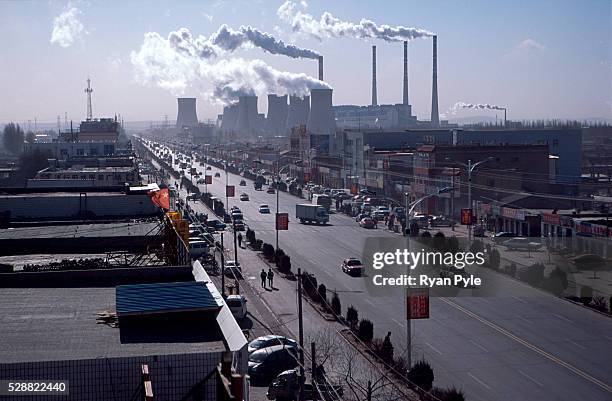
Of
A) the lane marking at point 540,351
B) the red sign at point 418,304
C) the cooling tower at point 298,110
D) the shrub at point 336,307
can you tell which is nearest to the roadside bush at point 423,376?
the red sign at point 418,304

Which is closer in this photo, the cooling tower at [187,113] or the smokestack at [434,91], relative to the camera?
the smokestack at [434,91]

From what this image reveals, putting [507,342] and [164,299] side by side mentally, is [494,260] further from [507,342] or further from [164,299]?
[164,299]

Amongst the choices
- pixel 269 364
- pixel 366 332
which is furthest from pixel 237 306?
pixel 269 364

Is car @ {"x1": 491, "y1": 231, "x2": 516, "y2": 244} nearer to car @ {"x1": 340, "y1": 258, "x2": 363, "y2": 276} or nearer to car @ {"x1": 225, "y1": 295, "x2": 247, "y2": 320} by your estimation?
car @ {"x1": 340, "y1": 258, "x2": 363, "y2": 276}

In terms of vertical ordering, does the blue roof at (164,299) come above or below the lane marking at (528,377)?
above


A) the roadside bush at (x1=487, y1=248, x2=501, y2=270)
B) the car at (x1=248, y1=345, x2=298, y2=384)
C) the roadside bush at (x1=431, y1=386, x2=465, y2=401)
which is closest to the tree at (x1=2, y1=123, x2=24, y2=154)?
the roadside bush at (x1=487, y1=248, x2=501, y2=270)

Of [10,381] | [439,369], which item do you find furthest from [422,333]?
[10,381]

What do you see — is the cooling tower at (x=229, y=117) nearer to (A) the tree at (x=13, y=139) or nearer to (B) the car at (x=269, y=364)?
(A) the tree at (x=13, y=139)
